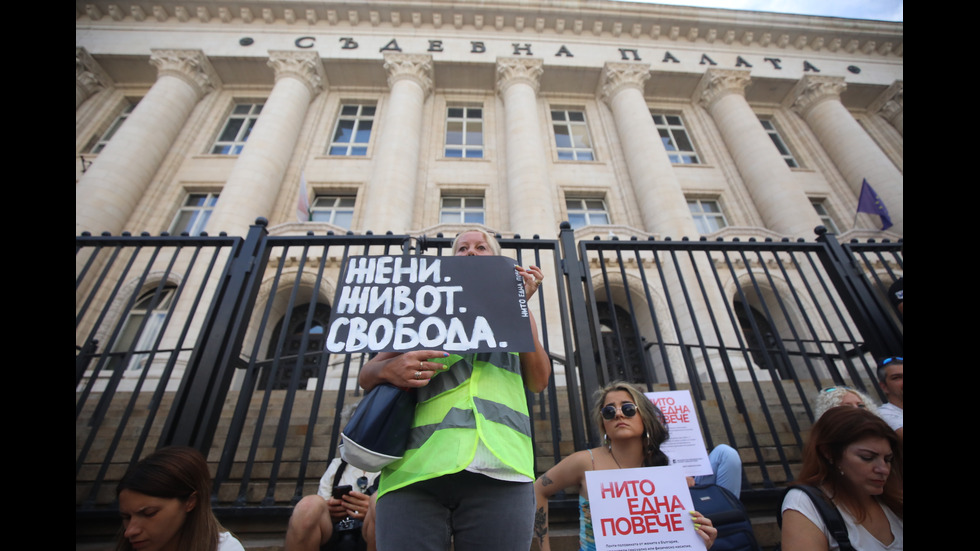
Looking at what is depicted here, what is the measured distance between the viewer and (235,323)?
2.93 metres

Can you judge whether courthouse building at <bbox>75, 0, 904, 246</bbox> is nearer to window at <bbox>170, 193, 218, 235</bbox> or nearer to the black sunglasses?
window at <bbox>170, 193, 218, 235</bbox>

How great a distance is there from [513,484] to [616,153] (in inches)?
584

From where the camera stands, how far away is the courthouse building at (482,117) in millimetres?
11969

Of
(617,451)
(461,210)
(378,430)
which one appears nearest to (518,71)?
(461,210)

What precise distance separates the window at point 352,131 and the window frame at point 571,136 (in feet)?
23.9

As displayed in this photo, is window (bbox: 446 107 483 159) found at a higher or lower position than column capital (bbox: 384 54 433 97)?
lower

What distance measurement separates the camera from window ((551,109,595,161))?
576 inches

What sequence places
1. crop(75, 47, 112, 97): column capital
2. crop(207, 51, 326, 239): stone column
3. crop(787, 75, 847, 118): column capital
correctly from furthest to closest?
crop(787, 75, 847, 118): column capital, crop(75, 47, 112, 97): column capital, crop(207, 51, 326, 239): stone column

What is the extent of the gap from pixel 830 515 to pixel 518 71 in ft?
53.0

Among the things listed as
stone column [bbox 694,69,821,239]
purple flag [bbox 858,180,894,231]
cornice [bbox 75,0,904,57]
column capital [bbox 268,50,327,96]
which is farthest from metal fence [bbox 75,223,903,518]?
cornice [bbox 75,0,904,57]

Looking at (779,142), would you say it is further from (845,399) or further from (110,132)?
(110,132)

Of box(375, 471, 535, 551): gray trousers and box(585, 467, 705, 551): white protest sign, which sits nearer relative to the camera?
box(375, 471, 535, 551): gray trousers

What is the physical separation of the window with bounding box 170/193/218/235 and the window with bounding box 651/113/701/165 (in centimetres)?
1636
